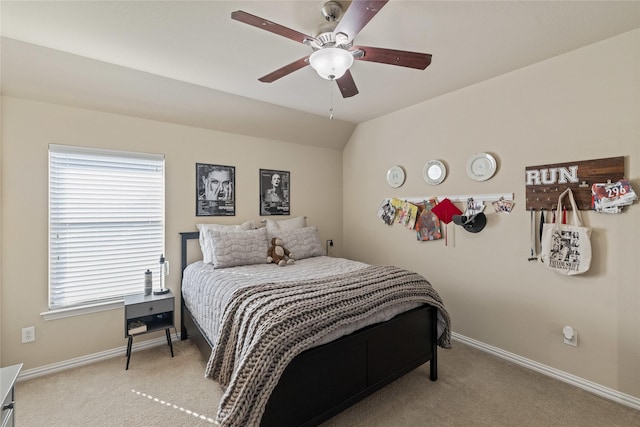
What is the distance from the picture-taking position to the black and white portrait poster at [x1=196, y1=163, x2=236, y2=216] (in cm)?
327

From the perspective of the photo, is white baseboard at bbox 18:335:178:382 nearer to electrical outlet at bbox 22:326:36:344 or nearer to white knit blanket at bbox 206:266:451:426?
electrical outlet at bbox 22:326:36:344

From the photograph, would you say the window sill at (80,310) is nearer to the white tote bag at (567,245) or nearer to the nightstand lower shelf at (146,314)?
the nightstand lower shelf at (146,314)

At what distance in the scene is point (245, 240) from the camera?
10.1 ft

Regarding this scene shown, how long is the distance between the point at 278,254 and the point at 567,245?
255cm

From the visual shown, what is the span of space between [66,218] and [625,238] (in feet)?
14.5

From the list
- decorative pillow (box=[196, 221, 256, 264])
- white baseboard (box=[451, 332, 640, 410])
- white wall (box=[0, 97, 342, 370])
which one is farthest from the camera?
decorative pillow (box=[196, 221, 256, 264])

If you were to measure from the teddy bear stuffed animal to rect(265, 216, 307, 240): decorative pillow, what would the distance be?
0.16 meters

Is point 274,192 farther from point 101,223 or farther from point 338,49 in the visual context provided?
point 338,49

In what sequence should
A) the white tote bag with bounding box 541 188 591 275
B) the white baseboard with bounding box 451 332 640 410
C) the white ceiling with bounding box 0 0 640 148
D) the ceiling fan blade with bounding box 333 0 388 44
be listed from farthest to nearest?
the white tote bag with bounding box 541 188 591 275
the white baseboard with bounding box 451 332 640 410
the white ceiling with bounding box 0 0 640 148
the ceiling fan blade with bounding box 333 0 388 44

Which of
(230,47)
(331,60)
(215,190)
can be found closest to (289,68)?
(331,60)

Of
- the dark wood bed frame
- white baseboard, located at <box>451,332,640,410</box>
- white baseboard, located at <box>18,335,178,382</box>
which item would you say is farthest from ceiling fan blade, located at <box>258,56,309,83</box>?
white baseboard, located at <box>451,332,640,410</box>

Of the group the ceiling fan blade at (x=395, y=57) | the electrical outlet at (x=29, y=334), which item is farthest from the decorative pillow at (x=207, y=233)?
the ceiling fan blade at (x=395, y=57)

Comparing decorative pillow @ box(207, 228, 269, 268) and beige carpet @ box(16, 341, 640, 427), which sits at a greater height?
decorative pillow @ box(207, 228, 269, 268)

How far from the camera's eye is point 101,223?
2730mm
